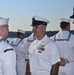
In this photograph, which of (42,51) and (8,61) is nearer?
(8,61)

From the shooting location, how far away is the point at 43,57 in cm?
468

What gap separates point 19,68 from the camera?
34.3 ft

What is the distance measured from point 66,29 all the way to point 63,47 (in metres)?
0.40

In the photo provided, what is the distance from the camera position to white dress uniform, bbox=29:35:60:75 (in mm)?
4578

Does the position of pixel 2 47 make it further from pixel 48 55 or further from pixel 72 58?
pixel 72 58

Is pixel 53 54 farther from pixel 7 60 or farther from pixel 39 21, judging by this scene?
pixel 7 60

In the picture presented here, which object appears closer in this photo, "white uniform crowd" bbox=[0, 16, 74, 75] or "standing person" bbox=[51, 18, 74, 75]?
"white uniform crowd" bbox=[0, 16, 74, 75]

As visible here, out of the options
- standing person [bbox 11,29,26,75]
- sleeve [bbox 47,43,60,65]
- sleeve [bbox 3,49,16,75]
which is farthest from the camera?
standing person [bbox 11,29,26,75]

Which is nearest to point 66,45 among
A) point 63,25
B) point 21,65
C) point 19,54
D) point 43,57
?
point 63,25

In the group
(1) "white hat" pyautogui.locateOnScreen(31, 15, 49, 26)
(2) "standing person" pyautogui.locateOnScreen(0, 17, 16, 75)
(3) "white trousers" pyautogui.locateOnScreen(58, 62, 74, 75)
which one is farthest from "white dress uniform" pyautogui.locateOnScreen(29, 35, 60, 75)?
(3) "white trousers" pyautogui.locateOnScreen(58, 62, 74, 75)

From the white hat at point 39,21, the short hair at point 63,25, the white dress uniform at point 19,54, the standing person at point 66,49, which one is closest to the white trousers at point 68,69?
the standing person at point 66,49

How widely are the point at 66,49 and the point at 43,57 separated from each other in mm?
1342

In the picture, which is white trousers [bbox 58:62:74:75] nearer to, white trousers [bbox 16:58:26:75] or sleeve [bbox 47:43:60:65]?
sleeve [bbox 47:43:60:65]

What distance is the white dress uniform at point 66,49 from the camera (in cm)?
592
